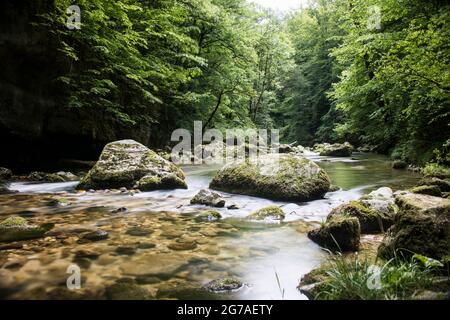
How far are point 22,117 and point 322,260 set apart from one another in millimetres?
9573

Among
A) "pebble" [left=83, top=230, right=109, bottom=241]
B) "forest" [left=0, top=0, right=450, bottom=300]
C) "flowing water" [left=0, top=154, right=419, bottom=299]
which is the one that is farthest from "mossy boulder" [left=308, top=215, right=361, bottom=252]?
"pebble" [left=83, top=230, right=109, bottom=241]

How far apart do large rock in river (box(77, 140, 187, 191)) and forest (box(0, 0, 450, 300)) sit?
39 mm

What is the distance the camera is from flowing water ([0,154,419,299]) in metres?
3.21

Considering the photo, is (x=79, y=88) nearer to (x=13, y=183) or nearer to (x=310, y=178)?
(x=13, y=183)

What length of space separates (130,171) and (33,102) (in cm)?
401

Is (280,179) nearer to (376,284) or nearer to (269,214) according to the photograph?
(269,214)

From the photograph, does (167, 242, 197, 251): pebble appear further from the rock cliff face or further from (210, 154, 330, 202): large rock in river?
the rock cliff face

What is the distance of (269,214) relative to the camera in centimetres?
587

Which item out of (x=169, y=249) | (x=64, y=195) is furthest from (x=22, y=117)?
(x=169, y=249)

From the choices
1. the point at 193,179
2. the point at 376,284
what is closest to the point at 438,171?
the point at 193,179

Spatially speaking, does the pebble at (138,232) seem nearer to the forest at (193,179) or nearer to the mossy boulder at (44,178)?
the forest at (193,179)

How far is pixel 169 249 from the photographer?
4266 millimetres

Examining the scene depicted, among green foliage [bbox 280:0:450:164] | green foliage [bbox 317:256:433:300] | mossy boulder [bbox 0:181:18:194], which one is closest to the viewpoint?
green foliage [bbox 317:256:433:300]

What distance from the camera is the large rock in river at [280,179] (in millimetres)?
7312
